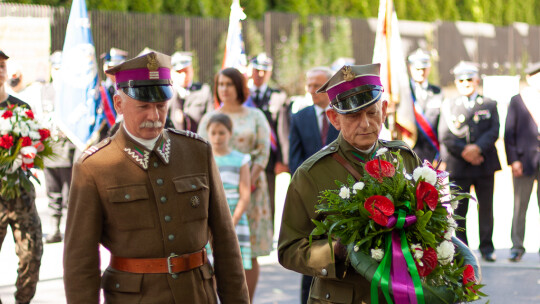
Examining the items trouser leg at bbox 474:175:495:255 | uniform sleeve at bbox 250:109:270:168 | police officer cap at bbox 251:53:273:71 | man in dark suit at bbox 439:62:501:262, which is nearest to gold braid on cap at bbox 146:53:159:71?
uniform sleeve at bbox 250:109:270:168

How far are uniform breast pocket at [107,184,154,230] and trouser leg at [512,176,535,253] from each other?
7222 millimetres

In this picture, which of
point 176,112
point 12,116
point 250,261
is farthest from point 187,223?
point 176,112

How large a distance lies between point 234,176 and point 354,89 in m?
3.40

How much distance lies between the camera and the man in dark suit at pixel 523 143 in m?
10.4

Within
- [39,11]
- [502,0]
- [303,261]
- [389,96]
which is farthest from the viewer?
[502,0]

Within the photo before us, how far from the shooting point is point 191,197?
163 inches

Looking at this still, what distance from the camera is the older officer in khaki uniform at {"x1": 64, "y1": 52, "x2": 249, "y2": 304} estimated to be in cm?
397

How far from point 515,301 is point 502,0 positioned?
1196 inches

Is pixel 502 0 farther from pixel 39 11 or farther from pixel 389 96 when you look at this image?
pixel 389 96

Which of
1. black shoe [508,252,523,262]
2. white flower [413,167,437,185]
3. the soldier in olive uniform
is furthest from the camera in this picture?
black shoe [508,252,523,262]

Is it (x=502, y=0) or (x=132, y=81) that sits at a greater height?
(x=502, y=0)

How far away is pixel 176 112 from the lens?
35.9 feet

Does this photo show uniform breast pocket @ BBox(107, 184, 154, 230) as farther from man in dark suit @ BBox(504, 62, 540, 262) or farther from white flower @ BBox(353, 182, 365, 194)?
man in dark suit @ BBox(504, 62, 540, 262)

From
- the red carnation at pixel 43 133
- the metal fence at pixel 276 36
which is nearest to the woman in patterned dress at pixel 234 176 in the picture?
the red carnation at pixel 43 133
